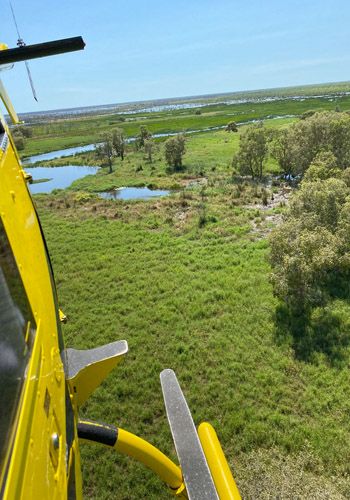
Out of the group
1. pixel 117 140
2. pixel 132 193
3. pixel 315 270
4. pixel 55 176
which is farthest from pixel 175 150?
pixel 315 270

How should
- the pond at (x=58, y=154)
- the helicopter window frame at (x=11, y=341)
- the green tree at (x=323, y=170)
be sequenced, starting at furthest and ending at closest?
the pond at (x=58, y=154), the green tree at (x=323, y=170), the helicopter window frame at (x=11, y=341)

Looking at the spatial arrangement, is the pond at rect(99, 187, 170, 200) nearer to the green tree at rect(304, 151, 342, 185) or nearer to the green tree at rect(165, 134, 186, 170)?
the green tree at rect(165, 134, 186, 170)

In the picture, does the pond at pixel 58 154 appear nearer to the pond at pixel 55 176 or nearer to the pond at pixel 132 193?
the pond at pixel 55 176

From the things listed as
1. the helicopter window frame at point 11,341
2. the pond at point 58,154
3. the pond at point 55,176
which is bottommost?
the pond at point 55,176

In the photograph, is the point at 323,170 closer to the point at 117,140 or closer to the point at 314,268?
the point at 314,268

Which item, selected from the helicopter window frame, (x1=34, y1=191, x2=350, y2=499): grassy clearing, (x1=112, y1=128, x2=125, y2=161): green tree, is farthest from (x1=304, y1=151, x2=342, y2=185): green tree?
(x1=112, y1=128, x2=125, y2=161): green tree

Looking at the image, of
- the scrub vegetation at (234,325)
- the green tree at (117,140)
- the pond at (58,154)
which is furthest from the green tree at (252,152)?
the pond at (58,154)
